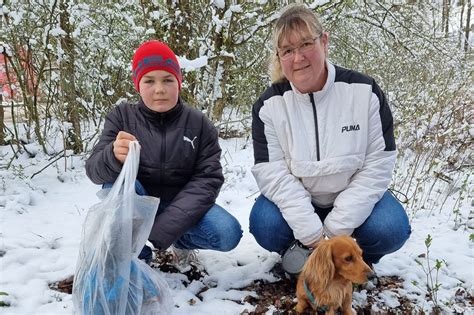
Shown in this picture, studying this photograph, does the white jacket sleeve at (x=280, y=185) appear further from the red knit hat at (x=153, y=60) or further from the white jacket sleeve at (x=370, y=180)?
the red knit hat at (x=153, y=60)

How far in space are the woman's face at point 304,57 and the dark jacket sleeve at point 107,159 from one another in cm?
105

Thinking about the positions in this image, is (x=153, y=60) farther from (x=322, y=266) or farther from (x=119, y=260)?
(x=322, y=266)

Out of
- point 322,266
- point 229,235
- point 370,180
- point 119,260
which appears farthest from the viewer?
point 229,235

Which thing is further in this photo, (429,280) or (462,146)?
(462,146)

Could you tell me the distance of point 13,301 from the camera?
2.02m

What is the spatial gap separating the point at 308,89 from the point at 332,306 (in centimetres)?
119

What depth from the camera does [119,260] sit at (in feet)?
5.28

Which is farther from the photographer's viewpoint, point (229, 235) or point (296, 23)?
point (229, 235)

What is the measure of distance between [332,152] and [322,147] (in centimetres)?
6

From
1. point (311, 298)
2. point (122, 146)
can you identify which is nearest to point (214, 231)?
point (311, 298)

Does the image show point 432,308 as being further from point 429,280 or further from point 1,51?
point 1,51

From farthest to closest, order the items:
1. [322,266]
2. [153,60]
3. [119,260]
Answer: [153,60] < [322,266] < [119,260]

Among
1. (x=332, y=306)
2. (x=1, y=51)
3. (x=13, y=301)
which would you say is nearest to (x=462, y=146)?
(x=332, y=306)

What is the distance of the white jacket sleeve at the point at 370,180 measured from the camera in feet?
6.92
